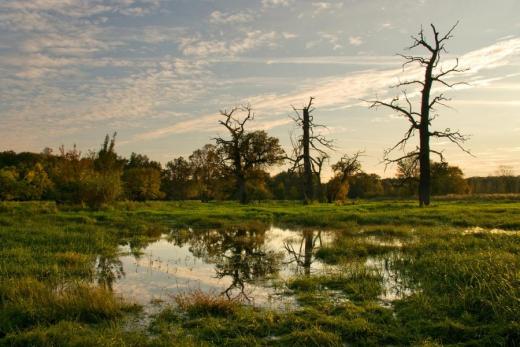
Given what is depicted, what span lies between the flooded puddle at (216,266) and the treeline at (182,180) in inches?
534

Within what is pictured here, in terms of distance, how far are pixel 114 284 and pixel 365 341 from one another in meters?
5.74

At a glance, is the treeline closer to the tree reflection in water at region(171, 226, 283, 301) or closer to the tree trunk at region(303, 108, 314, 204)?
the tree trunk at region(303, 108, 314, 204)

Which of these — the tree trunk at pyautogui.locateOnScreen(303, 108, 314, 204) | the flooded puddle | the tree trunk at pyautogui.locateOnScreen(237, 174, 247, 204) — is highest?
the tree trunk at pyautogui.locateOnScreen(303, 108, 314, 204)

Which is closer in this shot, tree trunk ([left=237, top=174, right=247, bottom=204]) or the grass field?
the grass field

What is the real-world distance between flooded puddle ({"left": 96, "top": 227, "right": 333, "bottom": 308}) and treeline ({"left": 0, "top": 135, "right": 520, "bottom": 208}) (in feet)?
44.5

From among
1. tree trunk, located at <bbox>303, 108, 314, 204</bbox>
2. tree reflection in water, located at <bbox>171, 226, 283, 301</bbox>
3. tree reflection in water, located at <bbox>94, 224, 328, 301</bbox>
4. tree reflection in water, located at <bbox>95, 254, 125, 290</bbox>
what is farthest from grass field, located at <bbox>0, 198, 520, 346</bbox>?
tree trunk, located at <bbox>303, 108, 314, 204</bbox>

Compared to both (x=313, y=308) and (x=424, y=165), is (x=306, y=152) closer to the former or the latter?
(x=424, y=165)

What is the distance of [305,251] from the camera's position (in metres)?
13.9

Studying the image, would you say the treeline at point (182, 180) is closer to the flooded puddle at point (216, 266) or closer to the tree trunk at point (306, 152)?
the tree trunk at point (306, 152)

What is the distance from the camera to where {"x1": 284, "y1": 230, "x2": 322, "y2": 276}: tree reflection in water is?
1124 cm

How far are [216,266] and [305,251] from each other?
3640mm

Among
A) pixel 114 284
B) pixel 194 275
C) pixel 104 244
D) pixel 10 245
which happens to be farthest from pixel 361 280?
pixel 10 245

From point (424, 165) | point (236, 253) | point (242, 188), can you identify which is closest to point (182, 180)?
point (242, 188)

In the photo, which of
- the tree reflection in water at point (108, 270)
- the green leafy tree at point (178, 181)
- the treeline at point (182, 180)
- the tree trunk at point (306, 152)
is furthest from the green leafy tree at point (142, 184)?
the tree reflection in water at point (108, 270)
